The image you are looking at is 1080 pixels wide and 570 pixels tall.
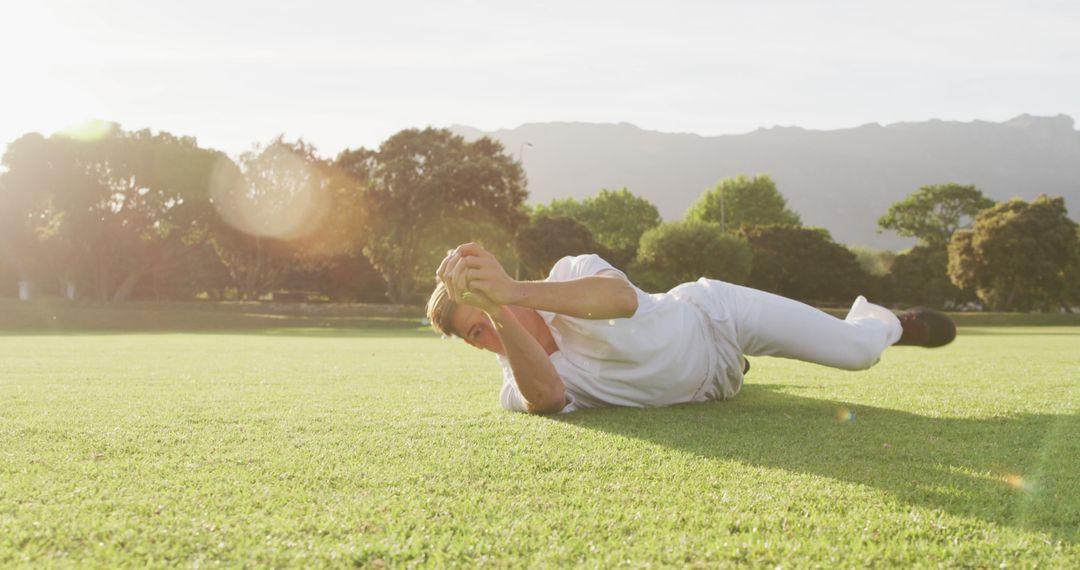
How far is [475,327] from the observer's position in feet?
14.8

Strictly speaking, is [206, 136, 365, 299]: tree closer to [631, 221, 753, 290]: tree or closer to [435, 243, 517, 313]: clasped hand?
[631, 221, 753, 290]: tree

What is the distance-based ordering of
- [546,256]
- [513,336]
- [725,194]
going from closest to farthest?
[513,336] < [546,256] < [725,194]

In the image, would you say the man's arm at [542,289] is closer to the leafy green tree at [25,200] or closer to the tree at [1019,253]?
the leafy green tree at [25,200]

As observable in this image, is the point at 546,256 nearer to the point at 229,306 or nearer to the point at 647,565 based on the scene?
the point at 229,306

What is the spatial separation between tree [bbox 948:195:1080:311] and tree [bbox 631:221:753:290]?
14469 mm

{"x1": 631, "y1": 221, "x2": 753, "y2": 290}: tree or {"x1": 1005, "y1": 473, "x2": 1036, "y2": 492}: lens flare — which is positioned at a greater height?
{"x1": 631, "y1": 221, "x2": 753, "y2": 290}: tree

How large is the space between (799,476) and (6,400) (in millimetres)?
5359

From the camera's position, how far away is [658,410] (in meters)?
4.87

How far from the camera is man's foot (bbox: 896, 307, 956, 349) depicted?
214 inches

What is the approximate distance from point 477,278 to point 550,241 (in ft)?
215

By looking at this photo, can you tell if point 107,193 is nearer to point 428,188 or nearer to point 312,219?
point 312,219

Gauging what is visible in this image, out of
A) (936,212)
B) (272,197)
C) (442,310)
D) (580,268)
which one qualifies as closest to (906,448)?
(580,268)

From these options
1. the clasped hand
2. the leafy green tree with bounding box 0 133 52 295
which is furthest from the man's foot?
the leafy green tree with bounding box 0 133 52 295

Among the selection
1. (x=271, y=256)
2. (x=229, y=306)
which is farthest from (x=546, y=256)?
(x=229, y=306)
